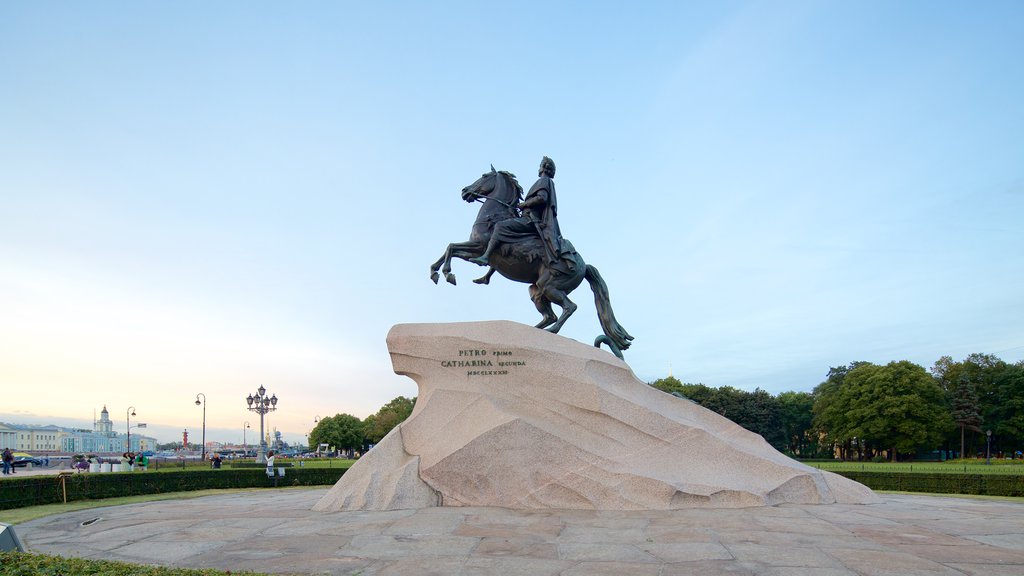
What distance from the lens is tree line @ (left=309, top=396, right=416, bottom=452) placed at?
3349 inches

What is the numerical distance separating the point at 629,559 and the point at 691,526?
2.59 metres

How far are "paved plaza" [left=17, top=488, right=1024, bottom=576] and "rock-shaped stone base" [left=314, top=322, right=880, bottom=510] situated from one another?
0.59 meters

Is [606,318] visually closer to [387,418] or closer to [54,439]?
[387,418]

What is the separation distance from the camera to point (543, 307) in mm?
15906

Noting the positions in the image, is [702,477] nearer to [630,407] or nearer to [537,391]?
[630,407]

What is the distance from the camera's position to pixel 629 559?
743cm

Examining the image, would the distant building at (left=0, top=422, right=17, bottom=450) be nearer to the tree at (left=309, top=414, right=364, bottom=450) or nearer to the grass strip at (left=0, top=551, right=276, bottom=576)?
the tree at (left=309, top=414, right=364, bottom=450)

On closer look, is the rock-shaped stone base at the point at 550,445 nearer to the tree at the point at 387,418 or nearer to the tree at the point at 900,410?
the tree at the point at 900,410

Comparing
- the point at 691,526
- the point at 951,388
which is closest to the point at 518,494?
the point at 691,526

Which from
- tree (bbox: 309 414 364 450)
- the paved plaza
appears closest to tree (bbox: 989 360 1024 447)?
the paved plaza

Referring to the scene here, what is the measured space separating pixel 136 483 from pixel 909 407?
56.2m

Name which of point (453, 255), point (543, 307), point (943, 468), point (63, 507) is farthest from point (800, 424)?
point (63, 507)

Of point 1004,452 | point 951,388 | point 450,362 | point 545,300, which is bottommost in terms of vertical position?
point 1004,452

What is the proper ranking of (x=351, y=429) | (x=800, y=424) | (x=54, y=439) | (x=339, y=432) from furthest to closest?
(x=54, y=439) < (x=351, y=429) < (x=339, y=432) < (x=800, y=424)
